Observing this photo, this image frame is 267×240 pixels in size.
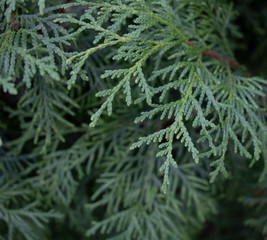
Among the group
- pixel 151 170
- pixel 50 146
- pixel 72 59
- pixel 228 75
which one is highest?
pixel 72 59

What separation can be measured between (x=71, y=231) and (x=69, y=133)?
3.09 ft

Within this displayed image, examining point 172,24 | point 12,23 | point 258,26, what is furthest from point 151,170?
point 258,26

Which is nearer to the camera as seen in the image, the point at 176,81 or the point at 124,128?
the point at 176,81

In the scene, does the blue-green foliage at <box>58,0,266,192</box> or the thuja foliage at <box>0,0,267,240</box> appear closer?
the blue-green foliage at <box>58,0,266,192</box>

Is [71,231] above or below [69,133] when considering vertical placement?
below

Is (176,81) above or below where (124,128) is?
above

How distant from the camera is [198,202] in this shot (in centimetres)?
237

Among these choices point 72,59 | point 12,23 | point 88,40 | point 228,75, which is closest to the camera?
point 72,59

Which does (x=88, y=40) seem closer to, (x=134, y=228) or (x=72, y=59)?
(x=72, y=59)

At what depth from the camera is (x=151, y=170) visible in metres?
2.37

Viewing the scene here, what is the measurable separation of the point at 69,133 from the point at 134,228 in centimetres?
86

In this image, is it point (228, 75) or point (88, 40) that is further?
point (88, 40)

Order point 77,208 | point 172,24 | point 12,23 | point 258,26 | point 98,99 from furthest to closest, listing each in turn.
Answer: point 258,26, point 77,208, point 98,99, point 172,24, point 12,23

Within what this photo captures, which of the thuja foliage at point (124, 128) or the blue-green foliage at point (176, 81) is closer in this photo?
the blue-green foliage at point (176, 81)
